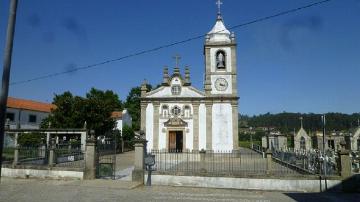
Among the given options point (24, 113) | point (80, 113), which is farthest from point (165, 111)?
point (24, 113)

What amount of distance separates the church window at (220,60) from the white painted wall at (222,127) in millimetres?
4006

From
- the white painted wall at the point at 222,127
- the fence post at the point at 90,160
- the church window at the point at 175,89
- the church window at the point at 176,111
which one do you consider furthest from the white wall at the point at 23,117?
the fence post at the point at 90,160

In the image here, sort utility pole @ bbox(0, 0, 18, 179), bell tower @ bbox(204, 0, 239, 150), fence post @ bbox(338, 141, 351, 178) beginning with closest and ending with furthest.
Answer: utility pole @ bbox(0, 0, 18, 179)
fence post @ bbox(338, 141, 351, 178)
bell tower @ bbox(204, 0, 239, 150)

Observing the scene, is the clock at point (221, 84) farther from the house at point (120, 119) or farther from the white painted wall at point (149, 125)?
the house at point (120, 119)

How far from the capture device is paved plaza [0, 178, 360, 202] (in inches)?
439

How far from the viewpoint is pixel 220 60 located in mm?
32562

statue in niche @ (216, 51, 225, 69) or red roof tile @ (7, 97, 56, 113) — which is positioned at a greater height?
statue in niche @ (216, 51, 225, 69)

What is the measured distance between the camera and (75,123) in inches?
1355

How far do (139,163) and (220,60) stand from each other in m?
20.1

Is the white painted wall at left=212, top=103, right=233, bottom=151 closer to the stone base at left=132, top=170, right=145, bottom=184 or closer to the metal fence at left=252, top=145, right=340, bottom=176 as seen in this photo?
the metal fence at left=252, top=145, right=340, bottom=176

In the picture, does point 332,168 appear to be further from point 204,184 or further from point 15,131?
point 15,131

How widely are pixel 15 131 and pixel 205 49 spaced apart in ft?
60.8

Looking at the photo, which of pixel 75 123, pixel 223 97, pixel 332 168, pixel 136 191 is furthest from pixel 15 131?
pixel 332 168

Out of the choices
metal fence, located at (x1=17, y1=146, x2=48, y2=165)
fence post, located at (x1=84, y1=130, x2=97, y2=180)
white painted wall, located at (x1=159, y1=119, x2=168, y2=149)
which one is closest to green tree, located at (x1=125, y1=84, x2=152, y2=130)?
white painted wall, located at (x1=159, y1=119, x2=168, y2=149)
